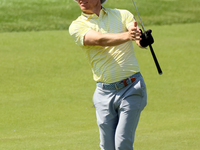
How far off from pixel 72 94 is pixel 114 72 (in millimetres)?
4598

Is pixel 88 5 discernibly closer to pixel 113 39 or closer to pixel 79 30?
pixel 79 30

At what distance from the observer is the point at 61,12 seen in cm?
1273

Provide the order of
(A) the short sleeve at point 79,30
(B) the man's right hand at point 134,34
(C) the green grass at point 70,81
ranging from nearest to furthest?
(B) the man's right hand at point 134,34 < (A) the short sleeve at point 79,30 < (C) the green grass at point 70,81

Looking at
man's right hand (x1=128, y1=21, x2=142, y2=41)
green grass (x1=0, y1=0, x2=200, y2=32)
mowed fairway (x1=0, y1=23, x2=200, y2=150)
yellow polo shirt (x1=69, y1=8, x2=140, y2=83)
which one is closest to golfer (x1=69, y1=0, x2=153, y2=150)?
yellow polo shirt (x1=69, y1=8, x2=140, y2=83)

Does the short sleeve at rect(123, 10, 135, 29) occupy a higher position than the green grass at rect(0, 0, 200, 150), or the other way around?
the short sleeve at rect(123, 10, 135, 29)

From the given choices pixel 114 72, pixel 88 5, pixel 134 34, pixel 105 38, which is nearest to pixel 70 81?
pixel 88 5

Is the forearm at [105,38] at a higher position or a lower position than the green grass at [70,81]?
higher

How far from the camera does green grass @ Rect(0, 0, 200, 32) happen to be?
1192cm

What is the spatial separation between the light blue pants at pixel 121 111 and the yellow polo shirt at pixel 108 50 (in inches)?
4.6

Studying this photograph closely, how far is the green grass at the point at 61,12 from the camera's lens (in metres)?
11.9

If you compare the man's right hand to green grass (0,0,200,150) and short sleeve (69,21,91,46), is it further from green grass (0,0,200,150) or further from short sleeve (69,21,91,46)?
green grass (0,0,200,150)

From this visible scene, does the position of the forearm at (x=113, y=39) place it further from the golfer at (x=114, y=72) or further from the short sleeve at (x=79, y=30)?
the short sleeve at (x=79, y=30)

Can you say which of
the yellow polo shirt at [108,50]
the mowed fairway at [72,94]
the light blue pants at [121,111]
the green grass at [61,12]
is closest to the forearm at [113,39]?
the yellow polo shirt at [108,50]

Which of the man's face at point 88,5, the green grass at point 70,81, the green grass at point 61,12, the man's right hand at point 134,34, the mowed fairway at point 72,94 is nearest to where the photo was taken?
the man's right hand at point 134,34
